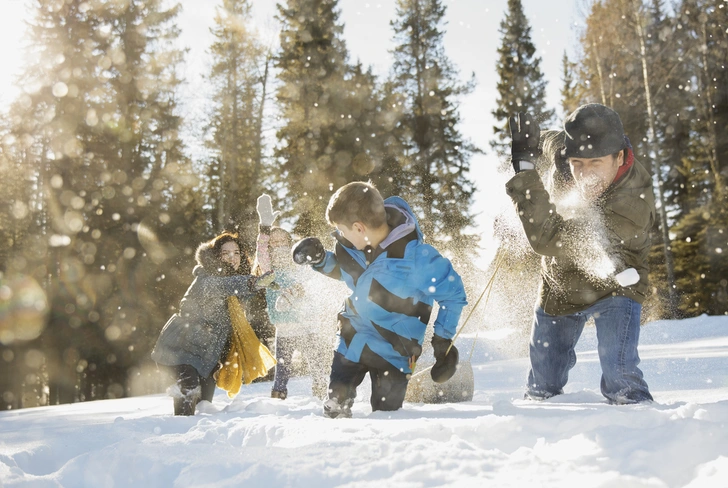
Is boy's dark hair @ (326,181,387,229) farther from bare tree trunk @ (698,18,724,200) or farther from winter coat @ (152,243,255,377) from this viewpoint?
bare tree trunk @ (698,18,724,200)

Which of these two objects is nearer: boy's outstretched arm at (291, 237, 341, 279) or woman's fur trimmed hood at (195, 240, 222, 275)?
boy's outstretched arm at (291, 237, 341, 279)

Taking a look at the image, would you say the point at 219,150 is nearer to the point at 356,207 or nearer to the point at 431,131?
the point at 431,131

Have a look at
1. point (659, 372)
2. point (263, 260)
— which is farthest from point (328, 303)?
point (659, 372)

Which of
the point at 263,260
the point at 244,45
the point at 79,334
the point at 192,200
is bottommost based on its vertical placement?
the point at 79,334

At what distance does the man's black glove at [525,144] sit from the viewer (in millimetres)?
2789

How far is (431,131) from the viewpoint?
18422 millimetres

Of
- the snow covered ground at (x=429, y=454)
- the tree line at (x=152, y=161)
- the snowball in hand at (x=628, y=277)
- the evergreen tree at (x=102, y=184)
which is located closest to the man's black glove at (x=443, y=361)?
the snow covered ground at (x=429, y=454)

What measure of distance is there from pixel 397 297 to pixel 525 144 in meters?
1.10

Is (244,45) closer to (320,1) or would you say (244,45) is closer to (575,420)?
(320,1)

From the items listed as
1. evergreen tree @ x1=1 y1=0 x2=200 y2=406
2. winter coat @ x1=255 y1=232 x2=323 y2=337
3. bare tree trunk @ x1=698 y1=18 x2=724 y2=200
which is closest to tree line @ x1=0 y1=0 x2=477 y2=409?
evergreen tree @ x1=1 y1=0 x2=200 y2=406

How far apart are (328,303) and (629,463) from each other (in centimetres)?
428

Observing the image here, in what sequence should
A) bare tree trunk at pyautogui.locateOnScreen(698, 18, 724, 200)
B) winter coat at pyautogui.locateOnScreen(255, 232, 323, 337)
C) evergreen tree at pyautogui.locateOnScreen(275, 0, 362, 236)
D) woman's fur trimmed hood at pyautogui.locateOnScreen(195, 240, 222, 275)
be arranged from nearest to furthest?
woman's fur trimmed hood at pyautogui.locateOnScreen(195, 240, 222, 275) → winter coat at pyautogui.locateOnScreen(255, 232, 323, 337) → evergreen tree at pyautogui.locateOnScreen(275, 0, 362, 236) → bare tree trunk at pyautogui.locateOnScreen(698, 18, 724, 200)

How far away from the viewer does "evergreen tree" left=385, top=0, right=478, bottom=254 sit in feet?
53.6

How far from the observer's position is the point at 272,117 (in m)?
18.9
